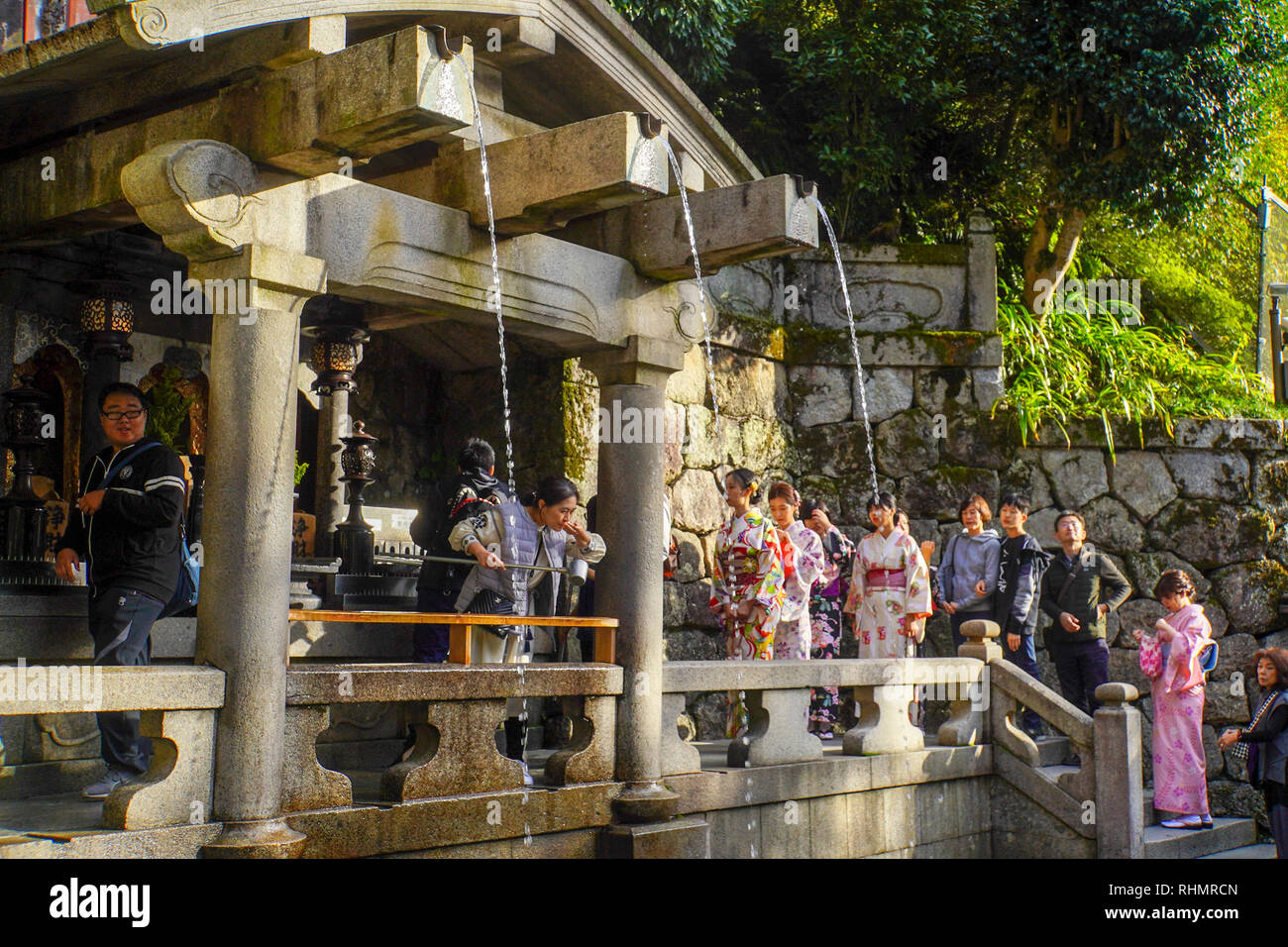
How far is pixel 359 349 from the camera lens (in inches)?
325

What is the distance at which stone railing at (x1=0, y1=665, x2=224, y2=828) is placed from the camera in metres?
4.52

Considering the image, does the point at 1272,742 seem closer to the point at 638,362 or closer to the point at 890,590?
the point at 890,590

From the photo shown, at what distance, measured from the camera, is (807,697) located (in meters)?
7.51

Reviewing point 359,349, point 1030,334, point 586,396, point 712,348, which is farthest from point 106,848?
point 1030,334

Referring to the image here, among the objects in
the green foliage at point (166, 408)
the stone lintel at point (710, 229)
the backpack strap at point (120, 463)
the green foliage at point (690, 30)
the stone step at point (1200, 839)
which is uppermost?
the green foliage at point (690, 30)

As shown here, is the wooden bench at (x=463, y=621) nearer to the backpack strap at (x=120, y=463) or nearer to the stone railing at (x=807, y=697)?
the stone railing at (x=807, y=697)

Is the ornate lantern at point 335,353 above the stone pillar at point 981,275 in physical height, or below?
below

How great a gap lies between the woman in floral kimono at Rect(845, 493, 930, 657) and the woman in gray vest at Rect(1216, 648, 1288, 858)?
8.07 ft

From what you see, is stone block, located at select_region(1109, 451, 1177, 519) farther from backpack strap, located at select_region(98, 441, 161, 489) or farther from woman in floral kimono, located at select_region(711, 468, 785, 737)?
backpack strap, located at select_region(98, 441, 161, 489)

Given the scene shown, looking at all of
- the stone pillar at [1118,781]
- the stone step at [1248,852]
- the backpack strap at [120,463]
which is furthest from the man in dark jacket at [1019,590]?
the backpack strap at [120,463]

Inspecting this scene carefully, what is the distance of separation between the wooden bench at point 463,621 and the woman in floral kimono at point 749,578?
206cm

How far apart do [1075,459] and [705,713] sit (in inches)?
176

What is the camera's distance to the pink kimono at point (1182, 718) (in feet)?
28.9

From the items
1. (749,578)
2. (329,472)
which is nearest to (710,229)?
(749,578)
